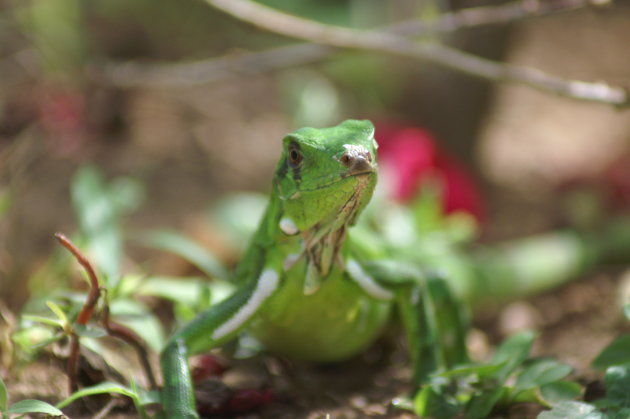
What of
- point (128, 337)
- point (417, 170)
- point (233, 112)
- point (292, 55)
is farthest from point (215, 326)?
point (233, 112)

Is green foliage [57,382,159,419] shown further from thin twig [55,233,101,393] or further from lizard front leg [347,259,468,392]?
lizard front leg [347,259,468,392]

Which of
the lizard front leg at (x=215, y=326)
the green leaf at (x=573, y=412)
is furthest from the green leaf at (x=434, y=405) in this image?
the lizard front leg at (x=215, y=326)

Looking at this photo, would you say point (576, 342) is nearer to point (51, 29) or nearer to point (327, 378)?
point (327, 378)

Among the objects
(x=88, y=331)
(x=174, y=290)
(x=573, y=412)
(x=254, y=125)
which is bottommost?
(x=573, y=412)

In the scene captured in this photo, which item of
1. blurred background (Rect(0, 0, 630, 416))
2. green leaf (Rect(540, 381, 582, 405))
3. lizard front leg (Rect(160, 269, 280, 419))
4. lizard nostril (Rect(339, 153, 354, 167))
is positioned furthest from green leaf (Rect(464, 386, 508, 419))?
blurred background (Rect(0, 0, 630, 416))

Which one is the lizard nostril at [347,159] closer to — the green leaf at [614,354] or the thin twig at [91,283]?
the thin twig at [91,283]

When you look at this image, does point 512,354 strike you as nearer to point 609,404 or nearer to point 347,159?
point 609,404
